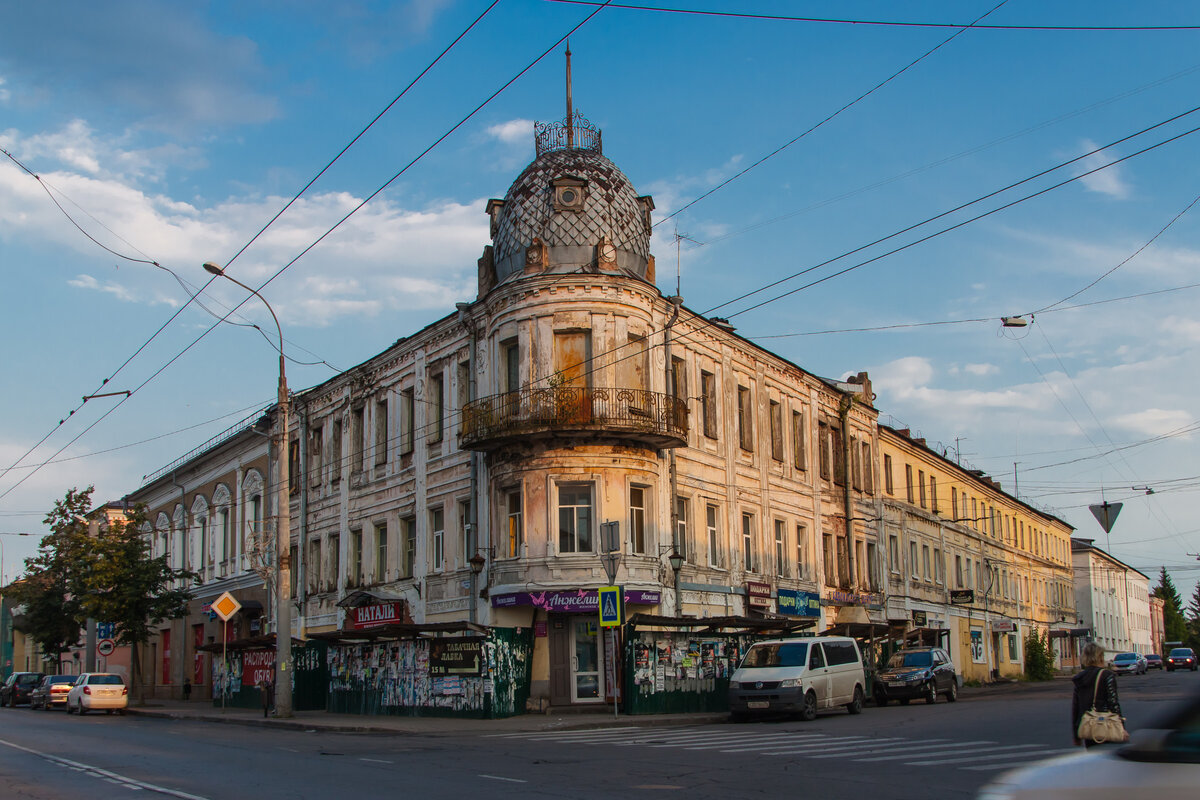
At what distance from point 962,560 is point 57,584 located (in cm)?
4118

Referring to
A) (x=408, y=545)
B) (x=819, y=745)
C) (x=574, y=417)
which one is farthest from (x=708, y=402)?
(x=819, y=745)

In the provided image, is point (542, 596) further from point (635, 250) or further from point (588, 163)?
point (588, 163)

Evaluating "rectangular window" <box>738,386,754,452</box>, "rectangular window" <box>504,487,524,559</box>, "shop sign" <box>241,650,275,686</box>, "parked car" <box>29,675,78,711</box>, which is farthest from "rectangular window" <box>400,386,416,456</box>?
"parked car" <box>29,675,78,711</box>

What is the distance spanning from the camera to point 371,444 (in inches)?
1380

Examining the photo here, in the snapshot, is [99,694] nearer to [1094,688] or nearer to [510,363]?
[510,363]

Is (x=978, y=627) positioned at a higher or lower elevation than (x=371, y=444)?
lower

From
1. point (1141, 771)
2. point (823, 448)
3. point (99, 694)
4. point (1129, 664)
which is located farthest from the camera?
point (1129, 664)

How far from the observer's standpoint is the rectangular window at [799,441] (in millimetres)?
37850

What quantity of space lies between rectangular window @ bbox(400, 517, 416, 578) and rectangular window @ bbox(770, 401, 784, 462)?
11688 mm

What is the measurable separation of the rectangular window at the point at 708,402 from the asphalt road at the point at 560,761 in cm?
1056

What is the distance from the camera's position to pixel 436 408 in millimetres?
32000

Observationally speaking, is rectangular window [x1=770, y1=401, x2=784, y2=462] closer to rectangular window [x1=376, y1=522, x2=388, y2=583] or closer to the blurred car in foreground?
rectangular window [x1=376, y1=522, x2=388, y2=583]

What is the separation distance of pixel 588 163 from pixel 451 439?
8408 mm

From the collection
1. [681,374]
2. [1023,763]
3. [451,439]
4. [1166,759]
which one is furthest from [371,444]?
[1166,759]
